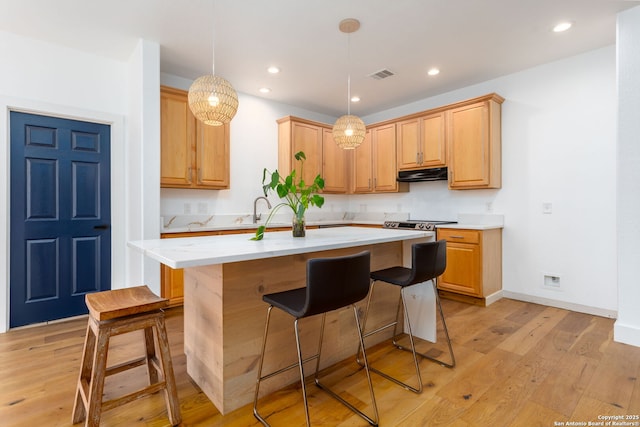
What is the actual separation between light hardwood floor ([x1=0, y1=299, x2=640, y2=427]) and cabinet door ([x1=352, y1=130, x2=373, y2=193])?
2819 mm

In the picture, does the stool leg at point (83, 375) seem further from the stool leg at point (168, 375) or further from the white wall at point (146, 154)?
the white wall at point (146, 154)

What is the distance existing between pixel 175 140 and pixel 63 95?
1.08 metres

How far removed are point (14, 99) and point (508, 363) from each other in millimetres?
4713

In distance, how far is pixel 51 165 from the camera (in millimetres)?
3113

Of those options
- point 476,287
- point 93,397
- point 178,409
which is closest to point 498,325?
point 476,287

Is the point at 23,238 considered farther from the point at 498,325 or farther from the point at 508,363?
the point at 498,325

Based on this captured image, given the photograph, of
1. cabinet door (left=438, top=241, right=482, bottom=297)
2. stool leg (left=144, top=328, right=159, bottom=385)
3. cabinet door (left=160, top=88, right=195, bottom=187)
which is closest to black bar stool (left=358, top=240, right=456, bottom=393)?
stool leg (left=144, top=328, right=159, bottom=385)

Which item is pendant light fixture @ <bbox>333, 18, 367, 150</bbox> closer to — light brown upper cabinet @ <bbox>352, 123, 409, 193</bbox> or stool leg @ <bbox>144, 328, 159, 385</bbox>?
light brown upper cabinet @ <bbox>352, 123, 409, 193</bbox>

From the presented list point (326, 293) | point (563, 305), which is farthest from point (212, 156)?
point (563, 305)

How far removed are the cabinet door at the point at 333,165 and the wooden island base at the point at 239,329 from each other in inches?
122

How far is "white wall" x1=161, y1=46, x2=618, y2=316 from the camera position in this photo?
3.23m

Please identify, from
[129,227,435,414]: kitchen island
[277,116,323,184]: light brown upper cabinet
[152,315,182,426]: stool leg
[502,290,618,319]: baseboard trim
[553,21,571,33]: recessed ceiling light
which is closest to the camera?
[152,315,182,426]: stool leg

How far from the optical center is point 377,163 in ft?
16.5

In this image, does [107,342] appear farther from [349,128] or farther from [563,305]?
[563,305]
